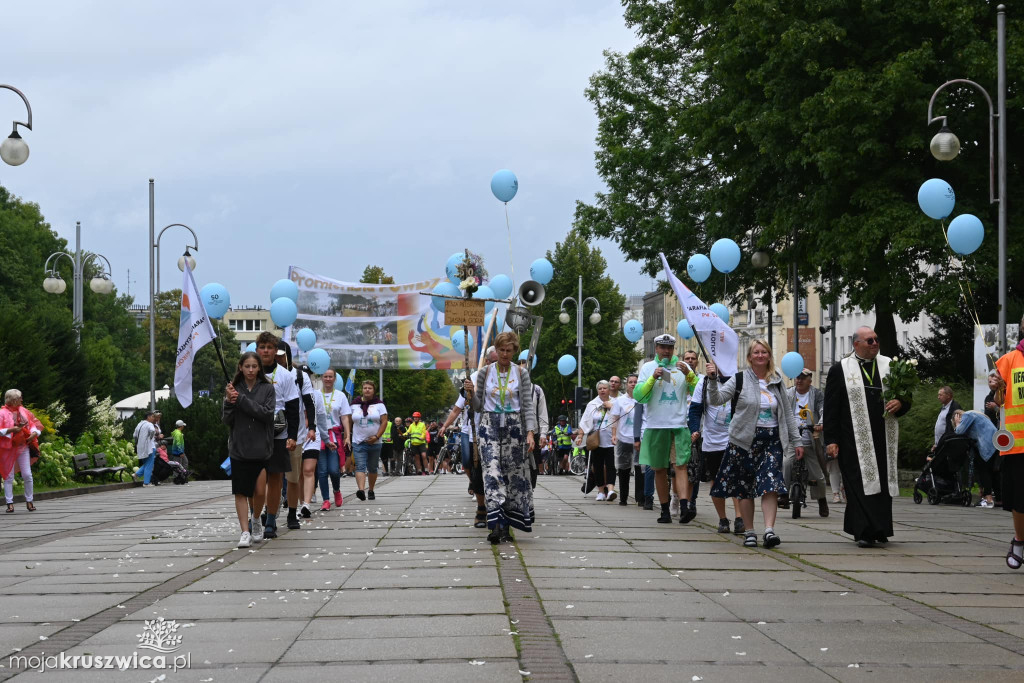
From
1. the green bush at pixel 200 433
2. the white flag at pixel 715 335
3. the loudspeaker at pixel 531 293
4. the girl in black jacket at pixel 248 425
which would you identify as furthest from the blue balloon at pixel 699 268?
the green bush at pixel 200 433

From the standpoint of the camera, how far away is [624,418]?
1800cm

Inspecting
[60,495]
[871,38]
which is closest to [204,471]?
[60,495]

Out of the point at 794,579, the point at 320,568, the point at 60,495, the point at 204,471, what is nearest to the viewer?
the point at 794,579

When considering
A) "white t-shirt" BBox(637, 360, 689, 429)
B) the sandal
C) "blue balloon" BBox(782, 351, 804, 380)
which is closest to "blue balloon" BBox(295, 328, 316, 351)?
"blue balloon" BBox(782, 351, 804, 380)

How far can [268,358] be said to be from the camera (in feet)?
41.1

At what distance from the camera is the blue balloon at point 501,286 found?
26922mm

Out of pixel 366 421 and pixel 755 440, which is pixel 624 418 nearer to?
pixel 366 421

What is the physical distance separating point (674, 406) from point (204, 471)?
2604cm

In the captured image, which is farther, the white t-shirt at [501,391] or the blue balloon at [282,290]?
the blue balloon at [282,290]

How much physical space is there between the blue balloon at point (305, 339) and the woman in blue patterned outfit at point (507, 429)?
21086 millimetres

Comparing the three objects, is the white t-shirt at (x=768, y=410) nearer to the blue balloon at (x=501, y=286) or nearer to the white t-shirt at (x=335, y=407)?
the white t-shirt at (x=335, y=407)

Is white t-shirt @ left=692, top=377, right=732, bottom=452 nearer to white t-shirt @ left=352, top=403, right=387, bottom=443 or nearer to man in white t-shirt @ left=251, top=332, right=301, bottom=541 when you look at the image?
man in white t-shirt @ left=251, top=332, right=301, bottom=541

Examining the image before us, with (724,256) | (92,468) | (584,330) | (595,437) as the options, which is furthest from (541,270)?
(584,330)

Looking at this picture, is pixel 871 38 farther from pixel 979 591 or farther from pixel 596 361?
pixel 596 361
